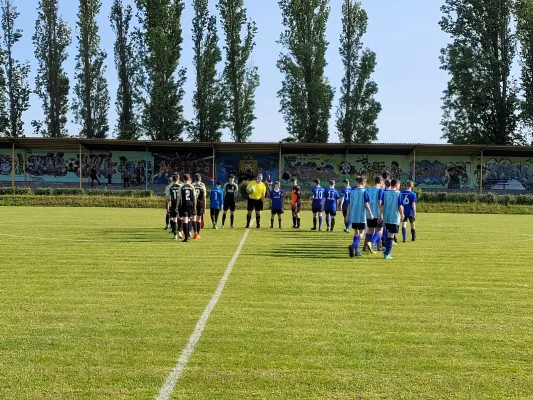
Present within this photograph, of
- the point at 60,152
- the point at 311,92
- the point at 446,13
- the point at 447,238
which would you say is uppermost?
the point at 446,13

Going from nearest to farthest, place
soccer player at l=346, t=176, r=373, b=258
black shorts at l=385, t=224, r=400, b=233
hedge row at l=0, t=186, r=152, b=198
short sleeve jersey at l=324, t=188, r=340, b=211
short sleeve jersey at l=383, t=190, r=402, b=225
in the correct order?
black shorts at l=385, t=224, r=400, b=233 < short sleeve jersey at l=383, t=190, r=402, b=225 < soccer player at l=346, t=176, r=373, b=258 < short sleeve jersey at l=324, t=188, r=340, b=211 < hedge row at l=0, t=186, r=152, b=198

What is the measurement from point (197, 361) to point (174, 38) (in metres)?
46.4

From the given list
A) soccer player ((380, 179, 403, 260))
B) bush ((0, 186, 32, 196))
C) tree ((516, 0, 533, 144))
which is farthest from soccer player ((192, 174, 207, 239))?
tree ((516, 0, 533, 144))

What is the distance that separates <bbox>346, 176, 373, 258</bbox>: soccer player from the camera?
12.7 meters

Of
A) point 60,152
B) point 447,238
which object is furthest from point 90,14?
point 447,238

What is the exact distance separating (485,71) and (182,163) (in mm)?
27453

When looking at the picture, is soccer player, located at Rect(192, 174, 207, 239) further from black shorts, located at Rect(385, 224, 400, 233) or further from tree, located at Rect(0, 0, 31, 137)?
tree, located at Rect(0, 0, 31, 137)

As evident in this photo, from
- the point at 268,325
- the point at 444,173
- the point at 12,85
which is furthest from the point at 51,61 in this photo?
the point at 268,325

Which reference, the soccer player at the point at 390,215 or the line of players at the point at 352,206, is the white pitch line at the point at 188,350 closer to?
the soccer player at the point at 390,215

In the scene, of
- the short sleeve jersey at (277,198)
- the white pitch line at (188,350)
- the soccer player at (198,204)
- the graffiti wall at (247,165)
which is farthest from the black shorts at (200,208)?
the graffiti wall at (247,165)

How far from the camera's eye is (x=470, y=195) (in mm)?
36312

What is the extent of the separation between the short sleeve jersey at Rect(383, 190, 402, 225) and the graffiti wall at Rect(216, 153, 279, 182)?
31.0 meters

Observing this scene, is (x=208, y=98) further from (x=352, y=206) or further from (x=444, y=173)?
(x=352, y=206)

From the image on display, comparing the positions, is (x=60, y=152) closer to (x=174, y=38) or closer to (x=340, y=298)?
(x=174, y=38)
